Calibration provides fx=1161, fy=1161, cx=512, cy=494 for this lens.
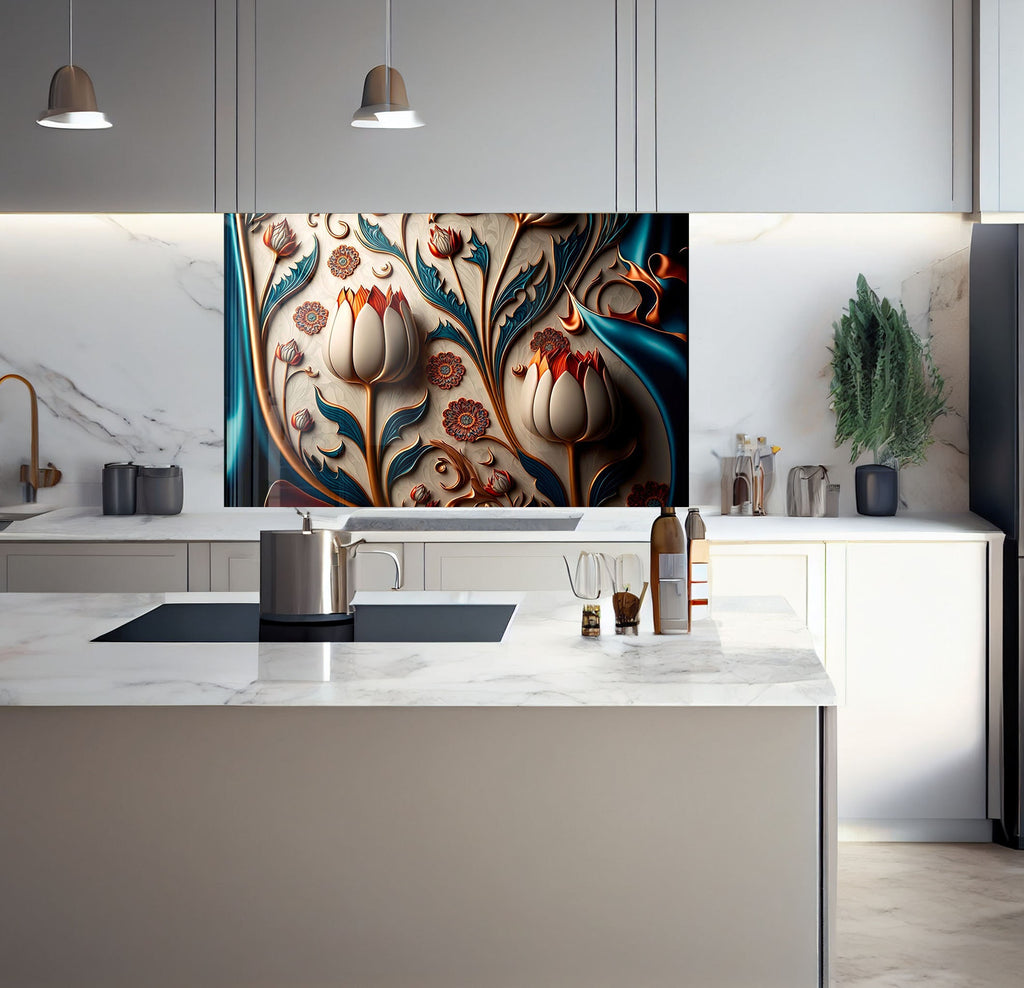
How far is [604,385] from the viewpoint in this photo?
4.25 meters

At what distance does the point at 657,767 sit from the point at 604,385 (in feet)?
8.28

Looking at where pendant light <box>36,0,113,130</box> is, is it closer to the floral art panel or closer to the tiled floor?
the floral art panel

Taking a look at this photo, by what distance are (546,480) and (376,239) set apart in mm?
1079

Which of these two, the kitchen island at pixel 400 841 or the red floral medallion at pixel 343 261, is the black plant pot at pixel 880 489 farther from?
the kitchen island at pixel 400 841

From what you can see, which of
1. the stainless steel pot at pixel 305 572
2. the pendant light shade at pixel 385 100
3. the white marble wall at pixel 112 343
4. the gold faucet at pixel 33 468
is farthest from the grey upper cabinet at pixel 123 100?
the stainless steel pot at pixel 305 572

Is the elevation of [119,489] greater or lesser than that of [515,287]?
lesser

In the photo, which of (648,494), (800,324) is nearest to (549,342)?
(648,494)

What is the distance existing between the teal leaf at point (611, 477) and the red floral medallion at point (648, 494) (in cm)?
6

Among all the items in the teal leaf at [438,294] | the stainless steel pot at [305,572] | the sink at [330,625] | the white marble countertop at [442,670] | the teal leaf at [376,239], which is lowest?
the white marble countertop at [442,670]

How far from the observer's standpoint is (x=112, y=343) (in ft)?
14.0

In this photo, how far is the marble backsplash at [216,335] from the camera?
4.15 m

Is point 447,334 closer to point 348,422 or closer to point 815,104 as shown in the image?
point 348,422

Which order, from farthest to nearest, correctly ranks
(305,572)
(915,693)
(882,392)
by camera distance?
(882,392) → (915,693) → (305,572)

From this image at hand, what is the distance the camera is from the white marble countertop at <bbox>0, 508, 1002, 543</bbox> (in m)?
3.62
